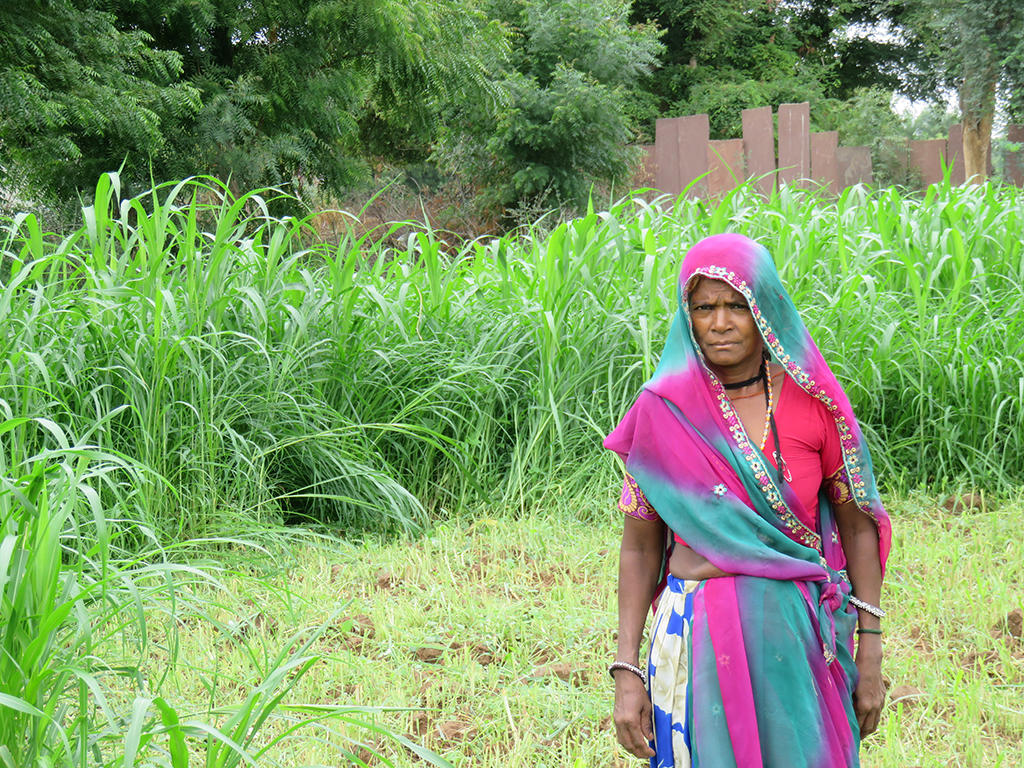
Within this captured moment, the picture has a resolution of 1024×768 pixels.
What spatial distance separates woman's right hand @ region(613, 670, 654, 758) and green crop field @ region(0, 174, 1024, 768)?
38cm

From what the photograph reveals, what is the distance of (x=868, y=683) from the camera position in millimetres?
1707

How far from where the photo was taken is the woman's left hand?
1.71 m

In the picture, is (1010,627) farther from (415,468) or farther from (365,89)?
(365,89)

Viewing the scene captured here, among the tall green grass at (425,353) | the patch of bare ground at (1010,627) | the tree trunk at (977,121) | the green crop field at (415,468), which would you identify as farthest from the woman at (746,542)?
the tree trunk at (977,121)

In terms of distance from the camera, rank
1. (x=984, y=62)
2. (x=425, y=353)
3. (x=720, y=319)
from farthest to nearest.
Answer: (x=984, y=62) < (x=425, y=353) < (x=720, y=319)

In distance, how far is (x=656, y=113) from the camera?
15586 mm

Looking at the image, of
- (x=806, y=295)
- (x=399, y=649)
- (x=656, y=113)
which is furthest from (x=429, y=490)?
(x=656, y=113)

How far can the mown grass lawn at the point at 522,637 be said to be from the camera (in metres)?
2.47

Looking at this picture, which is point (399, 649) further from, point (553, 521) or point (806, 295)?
point (806, 295)

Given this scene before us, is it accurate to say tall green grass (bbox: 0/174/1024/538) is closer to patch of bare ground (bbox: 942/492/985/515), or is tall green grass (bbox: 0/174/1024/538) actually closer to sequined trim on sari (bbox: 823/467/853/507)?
patch of bare ground (bbox: 942/492/985/515)

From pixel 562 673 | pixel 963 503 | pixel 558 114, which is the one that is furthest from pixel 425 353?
pixel 558 114

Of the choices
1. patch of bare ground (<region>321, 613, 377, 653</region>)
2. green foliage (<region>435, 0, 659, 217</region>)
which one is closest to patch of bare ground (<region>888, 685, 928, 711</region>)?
patch of bare ground (<region>321, 613, 377, 653</region>)

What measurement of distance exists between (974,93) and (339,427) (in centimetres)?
1082

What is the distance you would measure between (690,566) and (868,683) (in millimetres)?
371
